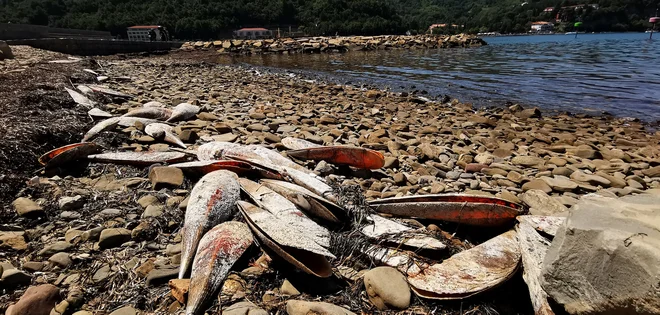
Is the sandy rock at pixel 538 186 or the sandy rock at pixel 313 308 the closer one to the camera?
the sandy rock at pixel 313 308

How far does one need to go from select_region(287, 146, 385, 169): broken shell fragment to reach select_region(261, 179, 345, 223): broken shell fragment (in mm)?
1546

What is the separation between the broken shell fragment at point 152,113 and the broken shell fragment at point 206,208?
4547mm

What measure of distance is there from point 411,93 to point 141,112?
1073 cm

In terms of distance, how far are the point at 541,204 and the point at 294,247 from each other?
10.6ft

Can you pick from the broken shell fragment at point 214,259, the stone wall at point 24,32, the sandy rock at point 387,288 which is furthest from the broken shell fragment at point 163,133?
the stone wall at point 24,32

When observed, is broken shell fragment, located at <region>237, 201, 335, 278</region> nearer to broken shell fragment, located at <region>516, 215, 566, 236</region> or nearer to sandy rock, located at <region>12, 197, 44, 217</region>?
broken shell fragment, located at <region>516, 215, 566, 236</region>

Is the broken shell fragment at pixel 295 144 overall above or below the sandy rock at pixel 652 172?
above

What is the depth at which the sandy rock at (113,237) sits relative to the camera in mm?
2949

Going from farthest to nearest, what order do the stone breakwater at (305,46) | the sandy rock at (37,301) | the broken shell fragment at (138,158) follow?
the stone breakwater at (305,46)
the broken shell fragment at (138,158)
the sandy rock at (37,301)

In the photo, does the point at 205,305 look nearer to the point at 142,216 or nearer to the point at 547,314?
the point at 142,216

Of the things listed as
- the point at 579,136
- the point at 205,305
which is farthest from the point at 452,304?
the point at 579,136

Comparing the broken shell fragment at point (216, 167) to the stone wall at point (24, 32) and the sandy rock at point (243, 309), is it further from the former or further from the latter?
the stone wall at point (24, 32)

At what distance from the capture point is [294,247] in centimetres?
242

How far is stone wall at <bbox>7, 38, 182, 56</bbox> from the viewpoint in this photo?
28.7m
